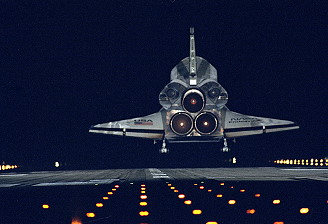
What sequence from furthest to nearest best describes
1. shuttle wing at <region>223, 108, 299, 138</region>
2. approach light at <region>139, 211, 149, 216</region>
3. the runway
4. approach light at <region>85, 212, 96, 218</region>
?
shuttle wing at <region>223, 108, 299, 138</region>, the runway, approach light at <region>139, 211, 149, 216</region>, approach light at <region>85, 212, 96, 218</region>

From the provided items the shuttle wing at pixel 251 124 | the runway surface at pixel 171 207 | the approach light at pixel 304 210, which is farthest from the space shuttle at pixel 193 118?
the approach light at pixel 304 210

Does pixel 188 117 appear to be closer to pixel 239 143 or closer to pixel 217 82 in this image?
pixel 217 82

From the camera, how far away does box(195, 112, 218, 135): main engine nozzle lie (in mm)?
39875

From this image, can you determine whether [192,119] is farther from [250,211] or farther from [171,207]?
[250,211]

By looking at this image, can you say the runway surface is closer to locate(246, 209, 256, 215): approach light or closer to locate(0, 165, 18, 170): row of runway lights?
locate(246, 209, 256, 215): approach light

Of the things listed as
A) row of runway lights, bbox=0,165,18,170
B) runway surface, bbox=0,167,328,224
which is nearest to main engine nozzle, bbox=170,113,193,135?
row of runway lights, bbox=0,165,18,170

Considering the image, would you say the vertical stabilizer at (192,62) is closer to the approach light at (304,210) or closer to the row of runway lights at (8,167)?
the row of runway lights at (8,167)

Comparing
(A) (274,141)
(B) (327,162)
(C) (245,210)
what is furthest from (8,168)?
(C) (245,210)

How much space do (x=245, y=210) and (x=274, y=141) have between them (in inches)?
1585

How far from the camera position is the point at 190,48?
43031 mm

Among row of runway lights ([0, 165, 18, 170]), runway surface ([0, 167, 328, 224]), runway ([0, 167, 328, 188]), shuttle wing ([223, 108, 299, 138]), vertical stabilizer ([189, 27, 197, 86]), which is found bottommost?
row of runway lights ([0, 165, 18, 170])

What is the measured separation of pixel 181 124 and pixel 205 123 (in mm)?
2114

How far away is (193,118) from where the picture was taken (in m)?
40.0

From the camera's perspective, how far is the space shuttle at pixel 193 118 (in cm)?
3997
